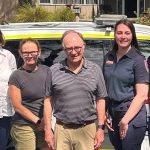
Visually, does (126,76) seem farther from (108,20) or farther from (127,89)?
(108,20)

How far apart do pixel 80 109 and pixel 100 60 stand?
3.01 ft

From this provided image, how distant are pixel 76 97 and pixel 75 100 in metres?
0.03

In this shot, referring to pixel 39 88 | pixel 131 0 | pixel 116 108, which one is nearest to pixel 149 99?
pixel 116 108

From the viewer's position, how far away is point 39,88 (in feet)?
13.3

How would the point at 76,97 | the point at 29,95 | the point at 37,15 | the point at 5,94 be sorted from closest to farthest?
the point at 76,97, the point at 29,95, the point at 5,94, the point at 37,15

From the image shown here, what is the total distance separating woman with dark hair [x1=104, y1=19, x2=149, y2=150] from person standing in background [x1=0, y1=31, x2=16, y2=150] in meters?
0.87

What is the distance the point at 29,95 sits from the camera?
4.06 metres

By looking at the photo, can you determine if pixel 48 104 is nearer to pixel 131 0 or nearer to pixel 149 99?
pixel 149 99

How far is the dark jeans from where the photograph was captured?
13.8 feet

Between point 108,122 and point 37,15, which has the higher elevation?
point 37,15

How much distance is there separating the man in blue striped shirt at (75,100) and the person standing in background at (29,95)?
22 centimetres

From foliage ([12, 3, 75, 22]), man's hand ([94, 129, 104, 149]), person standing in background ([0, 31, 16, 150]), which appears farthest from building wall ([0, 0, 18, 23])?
man's hand ([94, 129, 104, 149])

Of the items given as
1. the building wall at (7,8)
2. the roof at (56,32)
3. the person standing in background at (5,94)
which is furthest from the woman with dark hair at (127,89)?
the building wall at (7,8)

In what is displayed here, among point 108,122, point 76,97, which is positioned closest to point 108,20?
point 108,122
